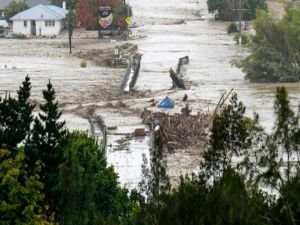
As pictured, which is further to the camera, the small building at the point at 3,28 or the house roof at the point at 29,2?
the house roof at the point at 29,2

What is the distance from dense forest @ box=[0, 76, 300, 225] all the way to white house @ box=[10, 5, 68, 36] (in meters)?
67.5

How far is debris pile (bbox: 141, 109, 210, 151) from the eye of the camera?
3594 centimetres

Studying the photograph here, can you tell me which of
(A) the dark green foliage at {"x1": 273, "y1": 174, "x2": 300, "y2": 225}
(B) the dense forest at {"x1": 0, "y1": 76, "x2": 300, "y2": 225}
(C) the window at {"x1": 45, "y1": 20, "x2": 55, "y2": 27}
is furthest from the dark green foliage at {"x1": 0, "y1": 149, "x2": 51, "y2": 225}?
(C) the window at {"x1": 45, "y1": 20, "x2": 55, "y2": 27}

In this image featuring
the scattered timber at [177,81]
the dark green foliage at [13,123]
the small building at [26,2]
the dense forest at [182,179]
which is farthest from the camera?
the small building at [26,2]

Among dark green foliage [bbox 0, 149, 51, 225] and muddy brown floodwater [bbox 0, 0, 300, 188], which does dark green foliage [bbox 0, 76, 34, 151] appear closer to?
dark green foliage [bbox 0, 149, 51, 225]

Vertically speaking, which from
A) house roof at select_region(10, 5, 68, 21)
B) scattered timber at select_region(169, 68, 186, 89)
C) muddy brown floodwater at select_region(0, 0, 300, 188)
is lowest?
muddy brown floodwater at select_region(0, 0, 300, 188)

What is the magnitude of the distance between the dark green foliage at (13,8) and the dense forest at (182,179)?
72.7 meters

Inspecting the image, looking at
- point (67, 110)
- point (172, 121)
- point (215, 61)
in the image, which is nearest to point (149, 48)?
point (215, 61)

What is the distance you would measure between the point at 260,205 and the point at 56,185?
211 inches

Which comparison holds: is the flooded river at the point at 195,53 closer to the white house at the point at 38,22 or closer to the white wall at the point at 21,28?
the white house at the point at 38,22

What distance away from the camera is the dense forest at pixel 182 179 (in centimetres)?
1404

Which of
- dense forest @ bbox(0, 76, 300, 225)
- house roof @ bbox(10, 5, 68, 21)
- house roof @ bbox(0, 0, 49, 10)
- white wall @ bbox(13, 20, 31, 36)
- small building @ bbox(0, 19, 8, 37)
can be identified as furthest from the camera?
house roof @ bbox(0, 0, 49, 10)

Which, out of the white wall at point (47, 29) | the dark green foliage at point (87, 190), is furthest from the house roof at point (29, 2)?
the dark green foliage at point (87, 190)

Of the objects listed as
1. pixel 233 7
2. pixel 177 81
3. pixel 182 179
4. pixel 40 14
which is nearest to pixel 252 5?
pixel 233 7
